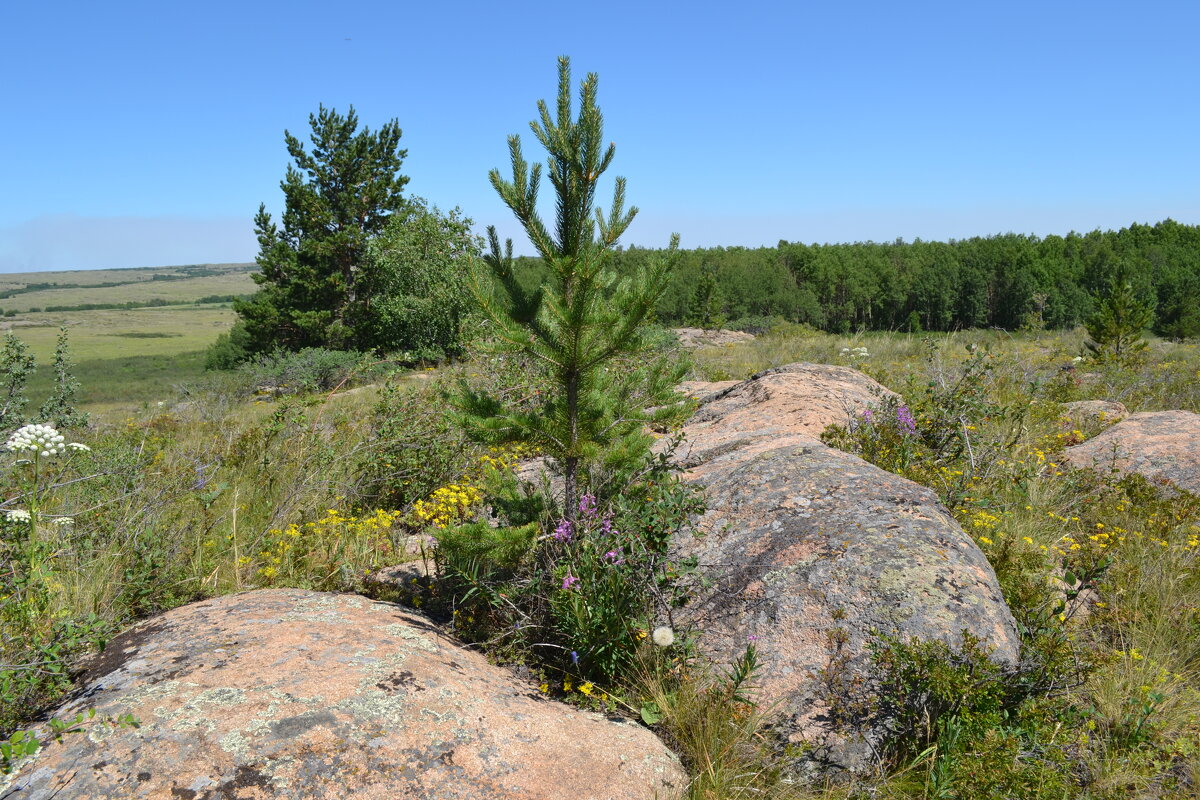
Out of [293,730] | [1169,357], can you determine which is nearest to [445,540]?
[293,730]

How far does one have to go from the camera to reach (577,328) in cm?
350

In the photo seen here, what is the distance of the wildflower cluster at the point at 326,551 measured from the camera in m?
4.04

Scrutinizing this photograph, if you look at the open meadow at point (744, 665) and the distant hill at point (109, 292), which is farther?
the distant hill at point (109, 292)

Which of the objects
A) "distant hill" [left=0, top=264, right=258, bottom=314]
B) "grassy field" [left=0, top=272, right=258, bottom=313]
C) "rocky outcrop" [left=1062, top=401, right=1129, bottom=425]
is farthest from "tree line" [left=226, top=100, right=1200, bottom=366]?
"grassy field" [left=0, top=272, right=258, bottom=313]

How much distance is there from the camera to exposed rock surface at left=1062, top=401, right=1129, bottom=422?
265 inches

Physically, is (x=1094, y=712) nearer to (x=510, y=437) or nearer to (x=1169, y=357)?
(x=510, y=437)

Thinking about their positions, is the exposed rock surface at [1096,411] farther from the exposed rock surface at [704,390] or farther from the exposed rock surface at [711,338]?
the exposed rock surface at [711,338]

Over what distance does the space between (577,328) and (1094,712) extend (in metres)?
2.83

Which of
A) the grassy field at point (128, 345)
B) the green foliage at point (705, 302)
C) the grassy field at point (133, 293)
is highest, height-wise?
the grassy field at point (133, 293)

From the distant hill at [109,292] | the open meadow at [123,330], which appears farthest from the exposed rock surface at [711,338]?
the distant hill at [109,292]

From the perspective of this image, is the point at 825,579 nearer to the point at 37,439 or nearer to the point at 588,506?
the point at 588,506

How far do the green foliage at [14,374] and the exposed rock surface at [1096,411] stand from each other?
915 cm

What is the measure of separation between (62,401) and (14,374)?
0.98m

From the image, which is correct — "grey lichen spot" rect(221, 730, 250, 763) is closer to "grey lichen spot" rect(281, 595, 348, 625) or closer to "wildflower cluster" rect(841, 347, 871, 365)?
"grey lichen spot" rect(281, 595, 348, 625)
